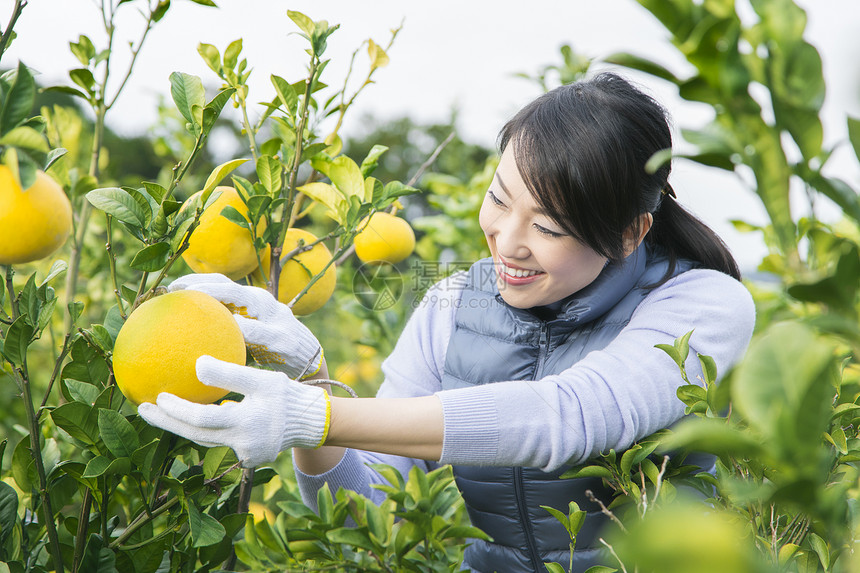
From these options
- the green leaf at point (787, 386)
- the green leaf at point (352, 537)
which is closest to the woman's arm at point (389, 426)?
the green leaf at point (352, 537)

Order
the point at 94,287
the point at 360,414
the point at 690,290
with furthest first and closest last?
the point at 94,287 → the point at 690,290 → the point at 360,414

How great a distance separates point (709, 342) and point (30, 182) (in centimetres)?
83

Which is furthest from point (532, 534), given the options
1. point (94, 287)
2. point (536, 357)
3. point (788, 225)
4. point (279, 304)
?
point (94, 287)

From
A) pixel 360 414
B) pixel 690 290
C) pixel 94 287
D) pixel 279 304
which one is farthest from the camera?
pixel 94 287

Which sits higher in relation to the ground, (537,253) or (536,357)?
(537,253)

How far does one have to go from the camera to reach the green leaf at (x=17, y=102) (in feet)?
1.48

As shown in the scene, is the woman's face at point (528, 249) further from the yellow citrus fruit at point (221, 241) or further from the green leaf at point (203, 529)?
the green leaf at point (203, 529)

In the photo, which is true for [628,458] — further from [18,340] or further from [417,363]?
[18,340]

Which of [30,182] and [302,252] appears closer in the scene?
[30,182]

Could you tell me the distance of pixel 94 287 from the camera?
5.35 ft

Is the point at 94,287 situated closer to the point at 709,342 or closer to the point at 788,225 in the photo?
the point at 709,342

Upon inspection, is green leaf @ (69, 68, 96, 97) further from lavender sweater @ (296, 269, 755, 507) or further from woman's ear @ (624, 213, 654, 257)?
woman's ear @ (624, 213, 654, 257)

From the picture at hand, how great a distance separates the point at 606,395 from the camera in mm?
837

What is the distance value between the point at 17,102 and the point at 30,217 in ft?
0.46
